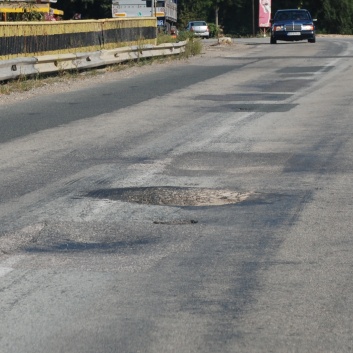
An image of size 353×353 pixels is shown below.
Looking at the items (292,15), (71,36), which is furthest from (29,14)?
(292,15)

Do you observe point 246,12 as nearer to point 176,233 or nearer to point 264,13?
point 264,13

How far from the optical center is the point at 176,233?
23.6 feet

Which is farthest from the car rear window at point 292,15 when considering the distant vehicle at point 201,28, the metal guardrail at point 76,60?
the distant vehicle at point 201,28

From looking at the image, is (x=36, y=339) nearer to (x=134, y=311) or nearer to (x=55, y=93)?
(x=134, y=311)

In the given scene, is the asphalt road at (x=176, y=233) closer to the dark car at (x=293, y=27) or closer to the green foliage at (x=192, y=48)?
the green foliage at (x=192, y=48)

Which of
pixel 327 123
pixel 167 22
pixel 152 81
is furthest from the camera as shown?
pixel 167 22

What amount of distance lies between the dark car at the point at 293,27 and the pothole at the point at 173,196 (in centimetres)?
3850

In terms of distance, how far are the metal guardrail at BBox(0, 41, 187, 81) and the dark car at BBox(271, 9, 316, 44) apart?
15.0m

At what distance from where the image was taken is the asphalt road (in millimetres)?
5051

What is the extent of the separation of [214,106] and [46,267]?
10729mm

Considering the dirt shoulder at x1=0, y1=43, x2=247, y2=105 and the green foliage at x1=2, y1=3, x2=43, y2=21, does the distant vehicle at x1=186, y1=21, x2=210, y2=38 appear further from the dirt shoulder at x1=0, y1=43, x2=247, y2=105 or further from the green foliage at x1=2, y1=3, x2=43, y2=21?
the dirt shoulder at x1=0, y1=43, x2=247, y2=105

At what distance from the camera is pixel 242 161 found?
10594mm

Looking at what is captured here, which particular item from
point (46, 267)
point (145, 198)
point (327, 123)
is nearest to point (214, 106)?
point (327, 123)

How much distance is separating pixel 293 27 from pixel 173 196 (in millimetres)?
39069
